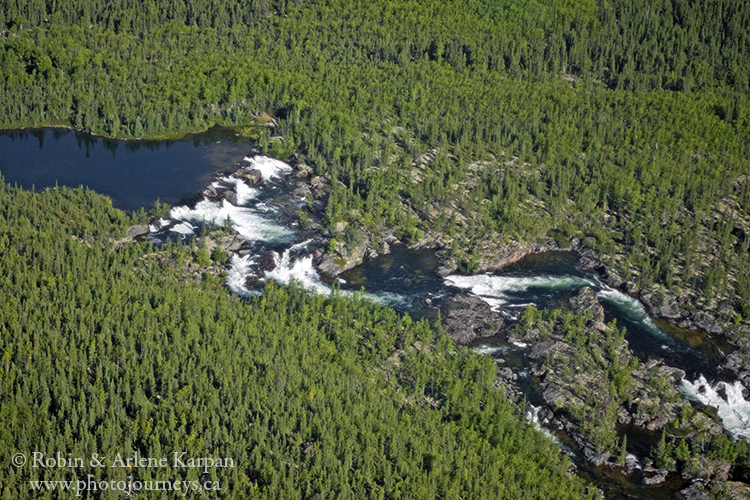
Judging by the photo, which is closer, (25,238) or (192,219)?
(25,238)

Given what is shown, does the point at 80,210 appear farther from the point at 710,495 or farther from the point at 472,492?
the point at 710,495

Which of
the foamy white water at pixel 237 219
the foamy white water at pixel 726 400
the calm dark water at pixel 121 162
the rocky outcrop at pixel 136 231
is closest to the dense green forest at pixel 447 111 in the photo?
the calm dark water at pixel 121 162

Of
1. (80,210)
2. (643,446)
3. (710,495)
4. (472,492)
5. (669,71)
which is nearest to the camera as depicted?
(472,492)

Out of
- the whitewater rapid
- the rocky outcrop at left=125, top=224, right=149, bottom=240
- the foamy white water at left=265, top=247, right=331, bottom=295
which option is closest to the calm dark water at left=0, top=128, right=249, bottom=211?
the whitewater rapid

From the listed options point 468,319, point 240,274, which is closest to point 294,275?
point 240,274

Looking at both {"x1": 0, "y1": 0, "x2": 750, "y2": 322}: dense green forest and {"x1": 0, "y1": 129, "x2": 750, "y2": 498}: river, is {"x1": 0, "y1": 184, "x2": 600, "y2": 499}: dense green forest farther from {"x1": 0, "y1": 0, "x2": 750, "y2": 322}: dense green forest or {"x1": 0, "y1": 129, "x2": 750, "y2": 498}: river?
{"x1": 0, "y1": 0, "x2": 750, "y2": 322}: dense green forest

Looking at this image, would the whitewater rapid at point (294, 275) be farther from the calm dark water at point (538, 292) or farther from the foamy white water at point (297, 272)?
the calm dark water at point (538, 292)

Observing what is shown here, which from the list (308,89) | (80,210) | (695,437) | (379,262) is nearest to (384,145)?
(308,89)

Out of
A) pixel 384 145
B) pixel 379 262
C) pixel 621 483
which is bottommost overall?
pixel 621 483
